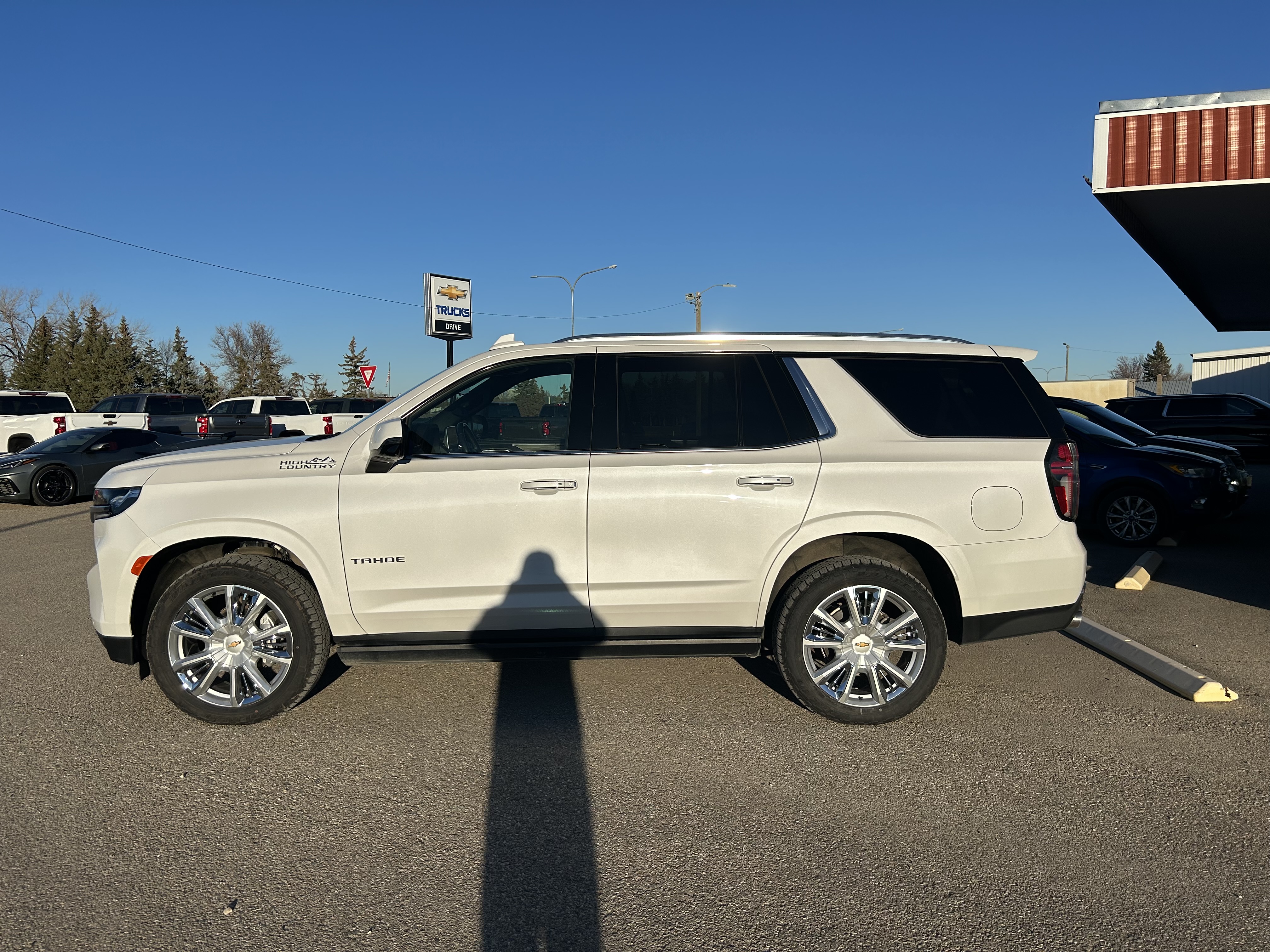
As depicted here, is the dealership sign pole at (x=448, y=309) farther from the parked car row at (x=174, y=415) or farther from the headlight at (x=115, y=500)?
the headlight at (x=115, y=500)

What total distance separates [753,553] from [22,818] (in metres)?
3.34

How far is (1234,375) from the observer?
33.0 meters

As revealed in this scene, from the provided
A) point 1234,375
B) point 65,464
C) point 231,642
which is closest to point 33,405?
point 65,464

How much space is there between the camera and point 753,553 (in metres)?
4.38

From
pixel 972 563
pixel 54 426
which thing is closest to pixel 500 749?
pixel 972 563

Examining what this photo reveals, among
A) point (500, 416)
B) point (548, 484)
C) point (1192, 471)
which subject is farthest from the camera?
point (1192, 471)

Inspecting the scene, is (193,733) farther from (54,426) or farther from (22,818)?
(54,426)

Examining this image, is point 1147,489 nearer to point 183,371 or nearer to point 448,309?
point 448,309

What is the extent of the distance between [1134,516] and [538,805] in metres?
8.76

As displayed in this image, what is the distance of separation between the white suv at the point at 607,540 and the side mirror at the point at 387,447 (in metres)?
0.01

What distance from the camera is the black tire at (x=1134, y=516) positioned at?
31.9 ft

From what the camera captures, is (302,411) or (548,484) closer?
(548,484)

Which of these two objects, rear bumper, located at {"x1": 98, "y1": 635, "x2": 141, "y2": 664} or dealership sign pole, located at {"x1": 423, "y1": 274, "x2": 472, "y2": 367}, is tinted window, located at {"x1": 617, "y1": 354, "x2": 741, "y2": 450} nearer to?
rear bumper, located at {"x1": 98, "y1": 635, "x2": 141, "y2": 664}

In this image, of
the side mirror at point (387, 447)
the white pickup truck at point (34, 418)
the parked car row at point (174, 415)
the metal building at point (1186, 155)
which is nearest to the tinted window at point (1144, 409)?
the metal building at point (1186, 155)
